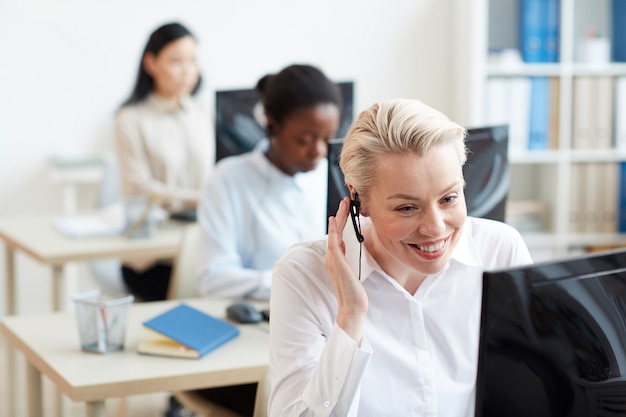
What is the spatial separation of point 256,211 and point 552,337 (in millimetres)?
1631

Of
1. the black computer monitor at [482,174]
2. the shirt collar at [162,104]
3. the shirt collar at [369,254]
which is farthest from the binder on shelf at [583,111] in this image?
the shirt collar at [369,254]

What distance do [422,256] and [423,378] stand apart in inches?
8.7

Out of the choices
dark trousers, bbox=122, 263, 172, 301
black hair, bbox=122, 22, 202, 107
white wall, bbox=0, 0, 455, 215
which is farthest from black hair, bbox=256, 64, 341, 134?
white wall, bbox=0, 0, 455, 215

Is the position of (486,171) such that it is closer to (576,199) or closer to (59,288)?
(59,288)

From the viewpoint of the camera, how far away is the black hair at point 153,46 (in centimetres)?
369

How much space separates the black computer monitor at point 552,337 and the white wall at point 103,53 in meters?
3.34

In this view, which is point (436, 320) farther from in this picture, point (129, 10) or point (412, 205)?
point (129, 10)

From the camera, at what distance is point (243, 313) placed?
2.21 metres

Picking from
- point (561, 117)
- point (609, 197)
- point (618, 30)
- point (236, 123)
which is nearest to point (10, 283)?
point (236, 123)

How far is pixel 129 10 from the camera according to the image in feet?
13.6

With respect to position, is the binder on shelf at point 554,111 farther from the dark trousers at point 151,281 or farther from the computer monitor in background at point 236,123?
the dark trousers at point 151,281

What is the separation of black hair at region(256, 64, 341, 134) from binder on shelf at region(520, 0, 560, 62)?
1898 mm

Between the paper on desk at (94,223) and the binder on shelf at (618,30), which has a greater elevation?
the binder on shelf at (618,30)

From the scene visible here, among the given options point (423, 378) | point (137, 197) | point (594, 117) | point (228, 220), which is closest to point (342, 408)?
point (423, 378)
